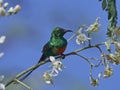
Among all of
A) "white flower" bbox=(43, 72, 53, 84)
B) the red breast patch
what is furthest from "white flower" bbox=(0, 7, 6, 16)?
the red breast patch

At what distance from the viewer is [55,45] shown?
2113 mm

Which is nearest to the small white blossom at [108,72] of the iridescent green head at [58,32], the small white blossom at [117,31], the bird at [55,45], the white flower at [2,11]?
the small white blossom at [117,31]

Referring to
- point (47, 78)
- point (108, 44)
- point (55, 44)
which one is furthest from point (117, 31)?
Answer: point (55, 44)

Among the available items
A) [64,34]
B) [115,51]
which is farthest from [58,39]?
[115,51]

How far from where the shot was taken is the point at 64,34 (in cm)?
215

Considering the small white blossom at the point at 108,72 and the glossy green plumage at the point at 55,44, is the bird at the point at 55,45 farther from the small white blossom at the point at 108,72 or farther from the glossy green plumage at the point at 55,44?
the small white blossom at the point at 108,72

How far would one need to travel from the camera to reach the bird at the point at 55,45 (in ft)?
6.66

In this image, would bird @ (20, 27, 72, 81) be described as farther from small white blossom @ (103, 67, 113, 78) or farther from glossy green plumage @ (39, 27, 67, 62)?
small white blossom @ (103, 67, 113, 78)

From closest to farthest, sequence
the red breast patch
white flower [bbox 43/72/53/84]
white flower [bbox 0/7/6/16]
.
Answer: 1. white flower [bbox 0/7/6/16]
2. white flower [bbox 43/72/53/84]
3. the red breast patch

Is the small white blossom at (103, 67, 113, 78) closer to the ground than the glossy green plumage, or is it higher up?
closer to the ground

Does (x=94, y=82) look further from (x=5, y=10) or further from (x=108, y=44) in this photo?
(x=5, y=10)

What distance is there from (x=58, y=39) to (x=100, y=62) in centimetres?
41

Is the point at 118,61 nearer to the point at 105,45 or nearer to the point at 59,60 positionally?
the point at 105,45

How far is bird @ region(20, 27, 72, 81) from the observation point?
80.0 inches
